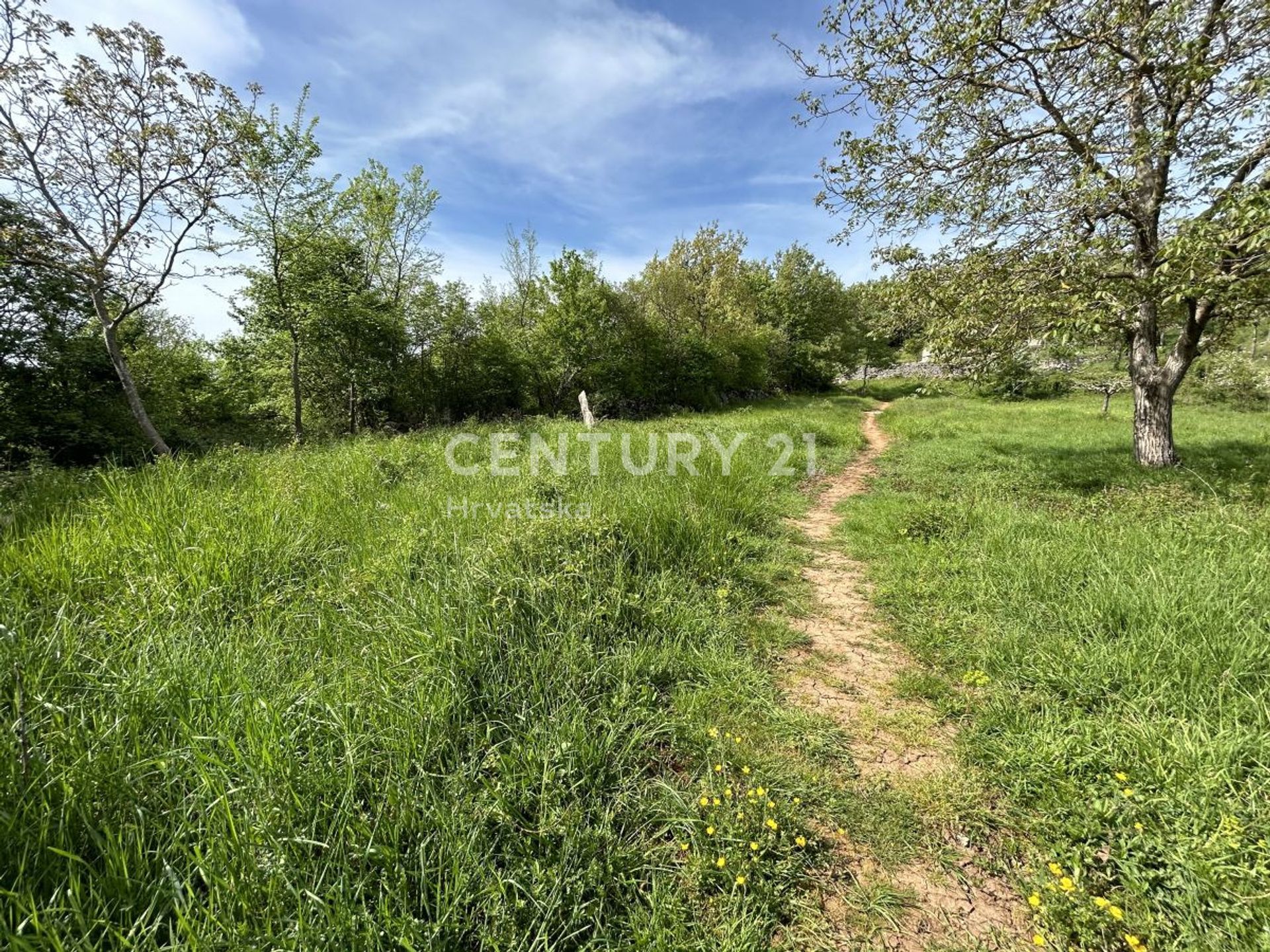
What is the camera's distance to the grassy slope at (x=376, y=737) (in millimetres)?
1513

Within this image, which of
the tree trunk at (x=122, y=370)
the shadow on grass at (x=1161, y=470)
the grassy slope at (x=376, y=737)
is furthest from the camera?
the tree trunk at (x=122, y=370)

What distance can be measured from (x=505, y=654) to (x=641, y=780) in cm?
113

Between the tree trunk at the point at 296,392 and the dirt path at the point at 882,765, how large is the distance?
44.5 feet

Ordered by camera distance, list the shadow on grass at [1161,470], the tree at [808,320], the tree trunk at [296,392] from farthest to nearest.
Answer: the tree at [808,320]
the tree trunk at [296,392]
the shadow on grass at [1161,470]

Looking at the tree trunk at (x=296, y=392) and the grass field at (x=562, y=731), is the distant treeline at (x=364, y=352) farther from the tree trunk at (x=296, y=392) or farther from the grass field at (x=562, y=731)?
the grass field at (x=562, y=731)

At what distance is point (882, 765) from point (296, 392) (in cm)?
1554

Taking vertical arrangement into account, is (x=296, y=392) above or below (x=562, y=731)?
above

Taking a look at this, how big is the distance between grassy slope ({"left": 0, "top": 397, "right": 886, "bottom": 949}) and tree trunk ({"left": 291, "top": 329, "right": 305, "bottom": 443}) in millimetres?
9567

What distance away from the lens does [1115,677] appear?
2.60m

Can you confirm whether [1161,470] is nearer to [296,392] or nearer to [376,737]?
[376,737]

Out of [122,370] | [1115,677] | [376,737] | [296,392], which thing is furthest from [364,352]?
[1115,677]

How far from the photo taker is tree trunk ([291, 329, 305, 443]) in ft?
39.9

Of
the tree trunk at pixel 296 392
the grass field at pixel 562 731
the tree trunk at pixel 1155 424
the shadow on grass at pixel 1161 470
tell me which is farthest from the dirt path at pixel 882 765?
the tree trunk at pixel 296 392

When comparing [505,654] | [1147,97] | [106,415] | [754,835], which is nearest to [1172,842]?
[754,835]
